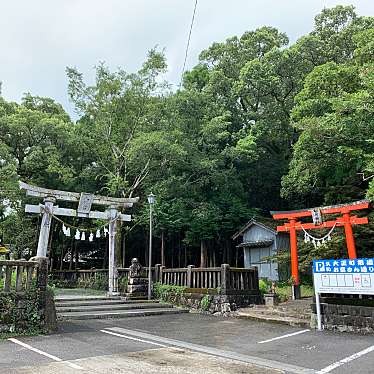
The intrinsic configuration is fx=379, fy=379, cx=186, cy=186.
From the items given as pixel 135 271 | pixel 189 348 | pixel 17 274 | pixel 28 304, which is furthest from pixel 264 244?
pixel 17 274

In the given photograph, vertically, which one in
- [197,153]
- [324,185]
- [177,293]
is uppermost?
[197,153]

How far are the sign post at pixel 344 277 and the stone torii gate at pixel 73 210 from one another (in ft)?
26.3

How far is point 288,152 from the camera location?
2594 cm

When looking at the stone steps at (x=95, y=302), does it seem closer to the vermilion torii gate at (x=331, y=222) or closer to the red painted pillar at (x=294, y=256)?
the red painted pillar at (x=294, y=256)

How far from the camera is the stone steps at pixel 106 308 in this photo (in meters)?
11.0

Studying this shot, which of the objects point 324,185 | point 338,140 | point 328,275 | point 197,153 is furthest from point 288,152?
point 328,275

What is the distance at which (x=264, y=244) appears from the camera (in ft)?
69.6

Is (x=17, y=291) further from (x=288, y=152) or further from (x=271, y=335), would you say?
(x=288, y=152)

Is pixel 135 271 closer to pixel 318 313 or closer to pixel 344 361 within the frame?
pixel 318 313

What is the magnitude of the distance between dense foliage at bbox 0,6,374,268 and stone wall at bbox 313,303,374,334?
18.6 feet

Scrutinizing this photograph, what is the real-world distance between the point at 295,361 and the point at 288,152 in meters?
21.1

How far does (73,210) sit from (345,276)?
1010 centimetres

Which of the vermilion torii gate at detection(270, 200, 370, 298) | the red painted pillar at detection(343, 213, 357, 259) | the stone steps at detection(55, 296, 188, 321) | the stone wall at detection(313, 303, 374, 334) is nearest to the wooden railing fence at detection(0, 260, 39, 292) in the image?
the stone steps at detection(55, 296, 188, 321)

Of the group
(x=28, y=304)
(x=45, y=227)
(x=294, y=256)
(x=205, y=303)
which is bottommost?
(x=205, y=303)
